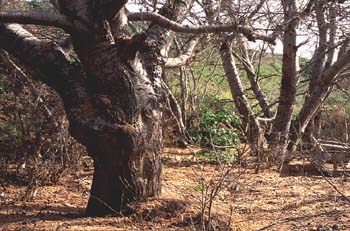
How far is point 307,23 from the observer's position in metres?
6.73

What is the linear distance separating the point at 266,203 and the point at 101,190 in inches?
75.1

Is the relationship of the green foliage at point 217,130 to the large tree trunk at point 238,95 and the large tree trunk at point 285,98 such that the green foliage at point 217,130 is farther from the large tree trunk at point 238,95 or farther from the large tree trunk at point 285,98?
the large tree trunk at point 285,98

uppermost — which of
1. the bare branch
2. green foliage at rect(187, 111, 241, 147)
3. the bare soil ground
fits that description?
the bare branch

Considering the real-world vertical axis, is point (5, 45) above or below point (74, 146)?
above

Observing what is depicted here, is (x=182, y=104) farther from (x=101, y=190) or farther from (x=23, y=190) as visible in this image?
(x=101, y=190)

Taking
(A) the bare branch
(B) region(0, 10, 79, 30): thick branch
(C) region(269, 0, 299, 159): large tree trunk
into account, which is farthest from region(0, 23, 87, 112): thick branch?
(C) region(269, 0, 299, 159): large tree trunk

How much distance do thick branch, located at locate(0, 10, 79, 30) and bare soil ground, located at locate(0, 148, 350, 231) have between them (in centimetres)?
165

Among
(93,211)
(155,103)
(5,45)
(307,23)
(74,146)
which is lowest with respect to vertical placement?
(93,211)

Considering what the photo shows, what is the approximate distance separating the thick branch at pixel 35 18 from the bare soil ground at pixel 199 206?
1.65m

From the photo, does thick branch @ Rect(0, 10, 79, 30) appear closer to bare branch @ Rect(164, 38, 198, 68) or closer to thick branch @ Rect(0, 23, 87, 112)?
thick branch @ Rect(0, 23, 87, 112)

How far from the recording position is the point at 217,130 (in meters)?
8.72

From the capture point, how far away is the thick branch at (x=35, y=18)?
157 inches

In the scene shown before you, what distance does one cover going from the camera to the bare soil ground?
4371 millimetres

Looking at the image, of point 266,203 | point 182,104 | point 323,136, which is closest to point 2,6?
point 182,104
